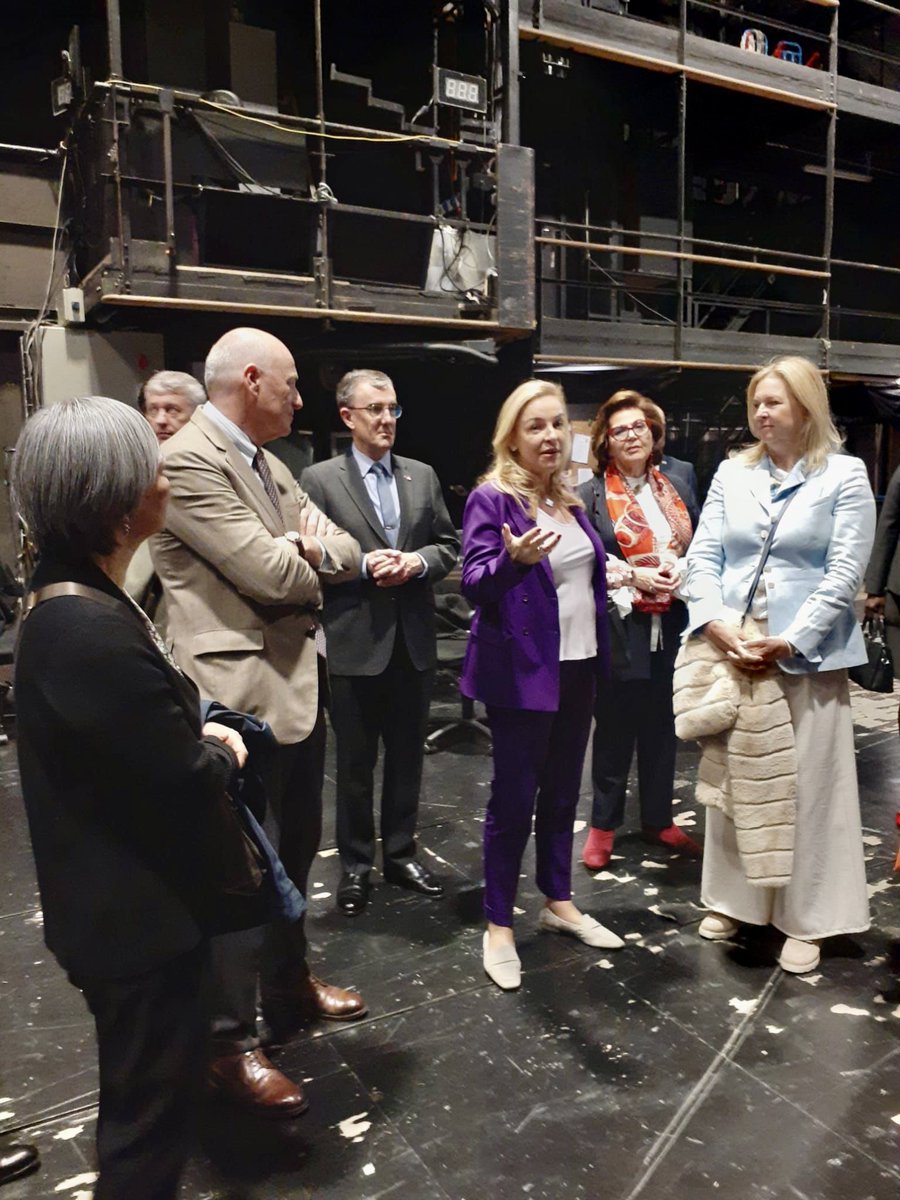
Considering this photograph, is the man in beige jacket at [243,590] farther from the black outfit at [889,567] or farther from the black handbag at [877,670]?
the black outfit at [889,567]

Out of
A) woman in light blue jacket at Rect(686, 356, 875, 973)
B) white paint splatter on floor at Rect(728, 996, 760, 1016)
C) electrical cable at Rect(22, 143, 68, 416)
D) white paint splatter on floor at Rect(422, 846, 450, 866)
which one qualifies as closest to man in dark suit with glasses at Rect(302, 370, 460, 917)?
white paint splatter on floor at Rect(422, 846, 450, 866)

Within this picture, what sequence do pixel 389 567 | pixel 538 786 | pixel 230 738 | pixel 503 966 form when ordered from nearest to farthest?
pixel 230 738 → pixel 503 966 → pixel 538 786 → pixel 389 567

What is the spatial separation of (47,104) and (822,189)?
991 centimetres

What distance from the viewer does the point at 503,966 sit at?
272cm

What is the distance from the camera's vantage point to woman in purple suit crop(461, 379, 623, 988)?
2.62 metres

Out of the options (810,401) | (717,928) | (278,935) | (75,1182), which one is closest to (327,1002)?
(278,935)

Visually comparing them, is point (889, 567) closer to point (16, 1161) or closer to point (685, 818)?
point (685, 818)

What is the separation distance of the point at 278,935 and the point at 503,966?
2.33 feet

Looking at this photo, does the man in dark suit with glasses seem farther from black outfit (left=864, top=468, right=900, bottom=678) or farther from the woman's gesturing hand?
black outfit (left=864, top=468, right=900, bottom=678)

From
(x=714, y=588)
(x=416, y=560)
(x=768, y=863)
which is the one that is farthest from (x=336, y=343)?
(x=768, y=863)

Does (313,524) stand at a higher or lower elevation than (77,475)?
lower

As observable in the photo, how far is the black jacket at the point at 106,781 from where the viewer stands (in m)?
1.28

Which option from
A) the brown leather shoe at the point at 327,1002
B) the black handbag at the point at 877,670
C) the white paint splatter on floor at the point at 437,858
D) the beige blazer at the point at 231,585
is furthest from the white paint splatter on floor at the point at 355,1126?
the black handbag at the point at 877,670

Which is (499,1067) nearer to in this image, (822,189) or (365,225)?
(365,225)
